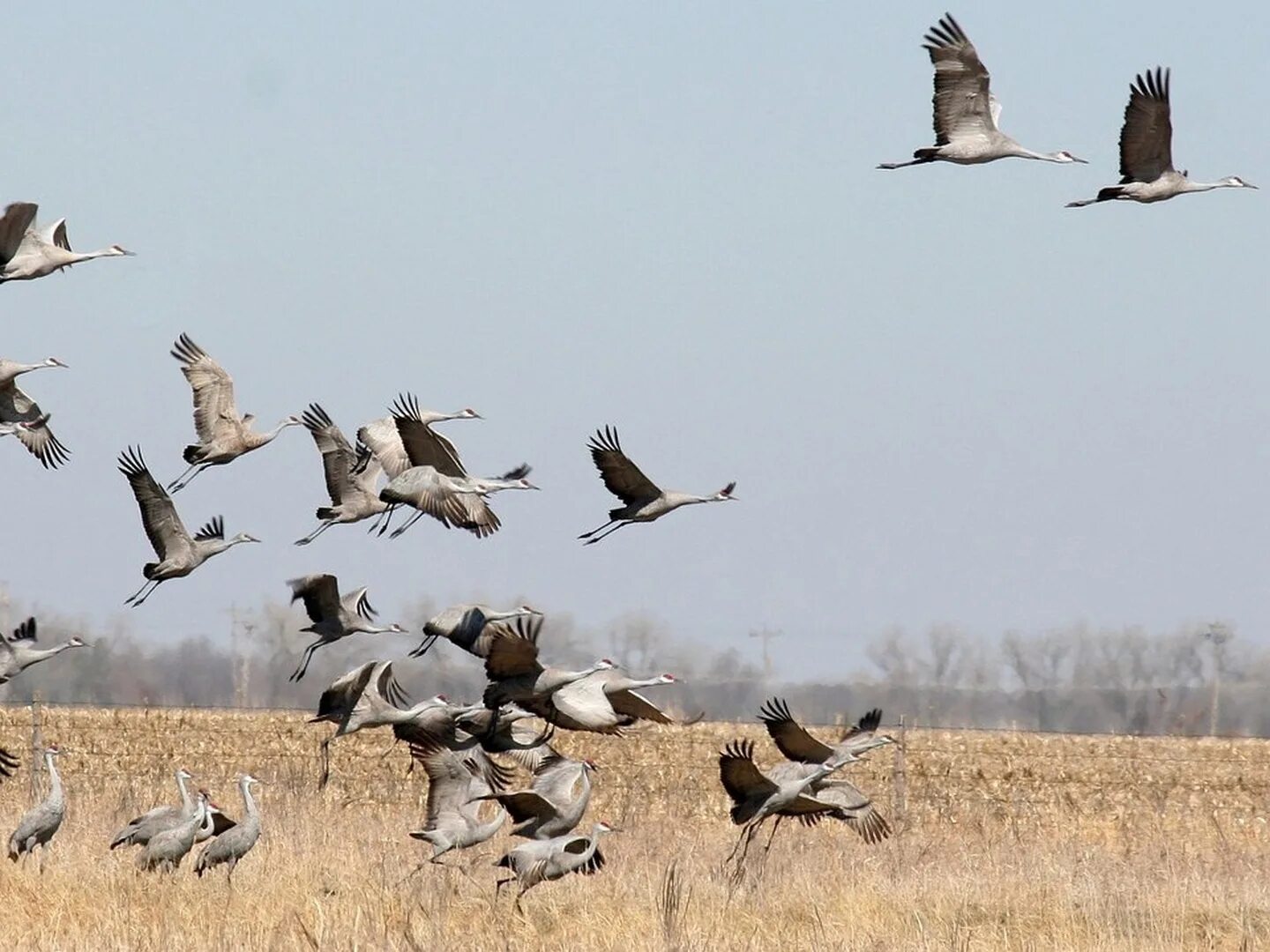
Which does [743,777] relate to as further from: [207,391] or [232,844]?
[207,391]

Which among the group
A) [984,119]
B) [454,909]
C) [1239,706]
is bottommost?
[1239,706]

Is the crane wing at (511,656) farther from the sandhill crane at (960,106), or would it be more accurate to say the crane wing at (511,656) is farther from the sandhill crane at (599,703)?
the sandhill crane at (960,106)

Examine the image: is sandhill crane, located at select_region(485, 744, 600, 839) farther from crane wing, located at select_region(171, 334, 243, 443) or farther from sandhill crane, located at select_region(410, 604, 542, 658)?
crane wing, located at select_region(171, 334, 243, 443)

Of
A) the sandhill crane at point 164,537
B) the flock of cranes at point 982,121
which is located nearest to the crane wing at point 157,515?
the sandhill crane at point 164,537

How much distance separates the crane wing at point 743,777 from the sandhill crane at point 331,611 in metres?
2.94

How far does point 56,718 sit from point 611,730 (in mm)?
19202

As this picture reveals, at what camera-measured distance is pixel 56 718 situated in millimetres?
29312

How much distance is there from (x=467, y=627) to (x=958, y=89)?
15.1ft

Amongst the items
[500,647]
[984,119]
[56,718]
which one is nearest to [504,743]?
[500,647]

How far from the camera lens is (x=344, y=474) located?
14227mm

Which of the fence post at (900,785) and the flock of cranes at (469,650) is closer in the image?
the flock of cranes at (469,650)

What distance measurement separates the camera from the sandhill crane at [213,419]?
47.4 feet

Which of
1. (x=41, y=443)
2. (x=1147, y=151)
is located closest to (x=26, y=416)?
(x=41, y=443)

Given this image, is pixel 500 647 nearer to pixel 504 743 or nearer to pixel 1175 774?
pixel 504 743
